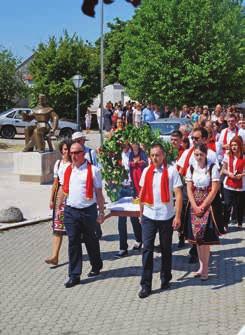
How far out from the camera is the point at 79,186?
725 centimetres

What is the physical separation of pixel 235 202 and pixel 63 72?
108 ft

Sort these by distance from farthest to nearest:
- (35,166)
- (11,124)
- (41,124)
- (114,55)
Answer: (114,55)
(11,124)
(41,124)
(35,166)

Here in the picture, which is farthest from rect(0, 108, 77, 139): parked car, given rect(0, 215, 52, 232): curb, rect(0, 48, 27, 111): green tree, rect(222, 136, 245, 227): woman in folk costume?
rect(222, 136, 245, 227): woman in folk costume

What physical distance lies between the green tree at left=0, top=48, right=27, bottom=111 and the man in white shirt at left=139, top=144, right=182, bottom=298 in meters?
32.8

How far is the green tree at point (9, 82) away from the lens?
38562 millimetres

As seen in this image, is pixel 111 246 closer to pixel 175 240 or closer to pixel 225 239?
pixel 175 240

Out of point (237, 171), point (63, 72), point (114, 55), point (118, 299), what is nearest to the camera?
point (118, 299)

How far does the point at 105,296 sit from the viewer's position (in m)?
6.86

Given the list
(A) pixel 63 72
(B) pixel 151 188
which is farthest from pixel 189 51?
(B) pixel 151 188

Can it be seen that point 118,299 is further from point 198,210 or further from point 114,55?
point 114,55

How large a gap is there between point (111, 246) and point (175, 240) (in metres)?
1.02

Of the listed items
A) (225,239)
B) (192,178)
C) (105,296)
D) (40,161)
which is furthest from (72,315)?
(40,161)

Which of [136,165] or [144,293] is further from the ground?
[136,165]

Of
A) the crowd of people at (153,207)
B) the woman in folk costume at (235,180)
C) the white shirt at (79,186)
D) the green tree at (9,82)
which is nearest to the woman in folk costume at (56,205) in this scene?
the crowd of people at (153,207)
